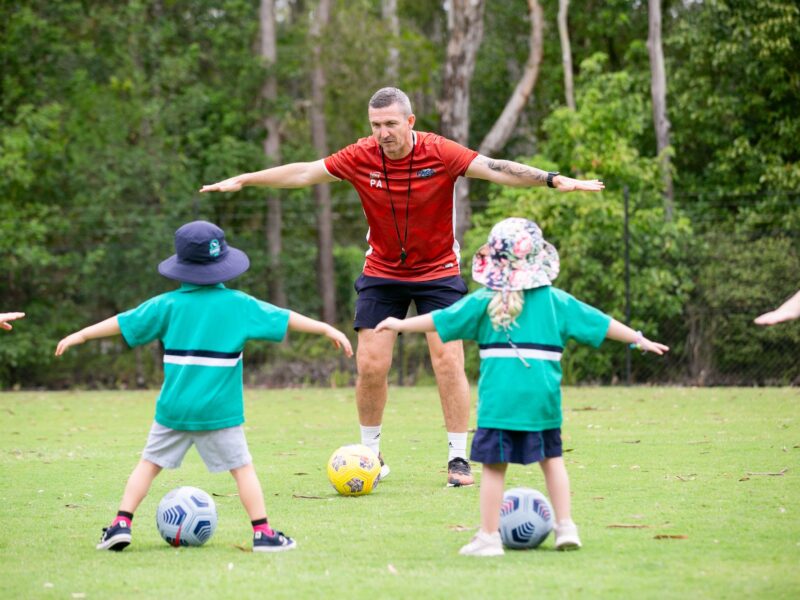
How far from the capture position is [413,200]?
7.41 m

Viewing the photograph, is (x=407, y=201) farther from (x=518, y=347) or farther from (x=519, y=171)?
(x=518, y=347)

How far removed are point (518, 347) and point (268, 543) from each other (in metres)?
1.43

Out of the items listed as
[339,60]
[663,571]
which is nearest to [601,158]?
[339,60]

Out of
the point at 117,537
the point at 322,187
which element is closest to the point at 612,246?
the point at 322,187

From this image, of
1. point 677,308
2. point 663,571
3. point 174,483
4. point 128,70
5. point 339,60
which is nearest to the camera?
point 663,571

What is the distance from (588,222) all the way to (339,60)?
10.8 metres

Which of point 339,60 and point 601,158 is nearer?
point 601,158

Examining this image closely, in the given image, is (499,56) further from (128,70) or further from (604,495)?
(604,495)

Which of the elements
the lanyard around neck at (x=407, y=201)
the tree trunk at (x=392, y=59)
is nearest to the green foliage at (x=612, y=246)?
the tree trunk at (x=392, y=59)

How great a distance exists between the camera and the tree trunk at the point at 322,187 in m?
22.2

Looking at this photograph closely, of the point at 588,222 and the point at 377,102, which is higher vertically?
the point at 377,102

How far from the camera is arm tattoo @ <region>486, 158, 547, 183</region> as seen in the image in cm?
693

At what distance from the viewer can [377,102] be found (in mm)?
7070

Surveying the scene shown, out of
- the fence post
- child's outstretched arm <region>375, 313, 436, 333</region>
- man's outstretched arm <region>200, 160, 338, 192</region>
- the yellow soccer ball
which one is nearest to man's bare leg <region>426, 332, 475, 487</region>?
the yellow soccer ball
